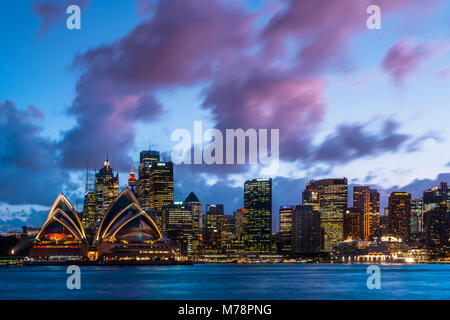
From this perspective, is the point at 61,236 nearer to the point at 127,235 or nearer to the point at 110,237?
the point at 110,237

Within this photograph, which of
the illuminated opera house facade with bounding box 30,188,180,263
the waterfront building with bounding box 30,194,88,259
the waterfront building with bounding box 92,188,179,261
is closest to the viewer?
the waterfront building with bounding box 92,188,179,261

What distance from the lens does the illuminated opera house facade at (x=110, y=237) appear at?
5679 inches

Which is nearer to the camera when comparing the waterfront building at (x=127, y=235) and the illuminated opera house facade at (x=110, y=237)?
the waterfront building at (x=127, y=235)

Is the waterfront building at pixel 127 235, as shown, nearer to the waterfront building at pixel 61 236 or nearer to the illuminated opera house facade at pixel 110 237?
the illuminated opera house facade at pixel 110 237

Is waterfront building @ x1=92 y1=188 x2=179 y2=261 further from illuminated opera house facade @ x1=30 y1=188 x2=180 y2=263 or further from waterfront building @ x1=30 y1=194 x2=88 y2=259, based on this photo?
waterfront building @ x1=30 y1=194 x2=88 y2=259

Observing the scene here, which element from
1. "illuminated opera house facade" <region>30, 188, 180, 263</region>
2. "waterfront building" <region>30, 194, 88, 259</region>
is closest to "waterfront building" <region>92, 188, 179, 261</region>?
"illuminated opera house facade" <region>30, 188, 180, 263</region>

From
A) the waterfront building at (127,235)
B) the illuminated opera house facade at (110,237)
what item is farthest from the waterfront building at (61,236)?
the waterfront building at (127,235)

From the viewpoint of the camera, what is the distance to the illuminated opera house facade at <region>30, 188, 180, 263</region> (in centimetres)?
14425

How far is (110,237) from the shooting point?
14650cm
